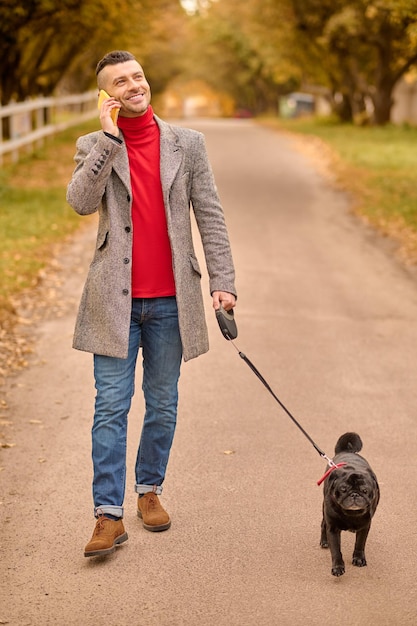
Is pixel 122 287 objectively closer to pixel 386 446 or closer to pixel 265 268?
pixel 386 446

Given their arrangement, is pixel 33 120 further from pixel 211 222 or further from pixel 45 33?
pixel 211 222

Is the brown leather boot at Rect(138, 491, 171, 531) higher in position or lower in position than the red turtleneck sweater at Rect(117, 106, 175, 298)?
lower

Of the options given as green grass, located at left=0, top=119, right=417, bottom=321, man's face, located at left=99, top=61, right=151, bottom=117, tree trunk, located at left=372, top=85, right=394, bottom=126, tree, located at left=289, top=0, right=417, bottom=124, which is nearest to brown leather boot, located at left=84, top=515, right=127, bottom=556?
man's face, located at left=99, top=61, right=151, bottom=117

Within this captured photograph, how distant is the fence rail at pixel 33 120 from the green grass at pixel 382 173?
23.4 feet

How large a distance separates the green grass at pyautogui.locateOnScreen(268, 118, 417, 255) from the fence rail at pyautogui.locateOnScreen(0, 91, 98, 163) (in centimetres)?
712

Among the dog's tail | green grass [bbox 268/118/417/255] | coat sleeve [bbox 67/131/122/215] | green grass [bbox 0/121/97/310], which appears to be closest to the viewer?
coat sleeve [bbox 67/131/122/215]

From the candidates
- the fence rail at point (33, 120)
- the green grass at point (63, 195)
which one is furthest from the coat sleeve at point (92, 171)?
the fence rail at point (33, 120)

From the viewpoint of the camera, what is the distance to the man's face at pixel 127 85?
449cm

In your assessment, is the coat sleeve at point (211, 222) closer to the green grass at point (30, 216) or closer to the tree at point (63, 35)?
the green grass at point (30, 216)

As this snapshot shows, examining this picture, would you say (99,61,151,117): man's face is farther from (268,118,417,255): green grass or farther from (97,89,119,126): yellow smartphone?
(268,118,417,255): green grass

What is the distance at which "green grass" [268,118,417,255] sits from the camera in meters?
15.9

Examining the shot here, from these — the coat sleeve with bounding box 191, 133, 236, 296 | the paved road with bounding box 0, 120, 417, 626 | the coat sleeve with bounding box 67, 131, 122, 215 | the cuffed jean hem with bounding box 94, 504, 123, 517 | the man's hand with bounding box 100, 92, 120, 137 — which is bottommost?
the paved road with bounding box 0, 120, 417, 626

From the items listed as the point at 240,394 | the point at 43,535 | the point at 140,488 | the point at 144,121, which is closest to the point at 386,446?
the point at 240,394

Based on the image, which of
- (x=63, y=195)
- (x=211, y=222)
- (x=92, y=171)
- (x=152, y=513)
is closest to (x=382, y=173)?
(x=63, y=195)
